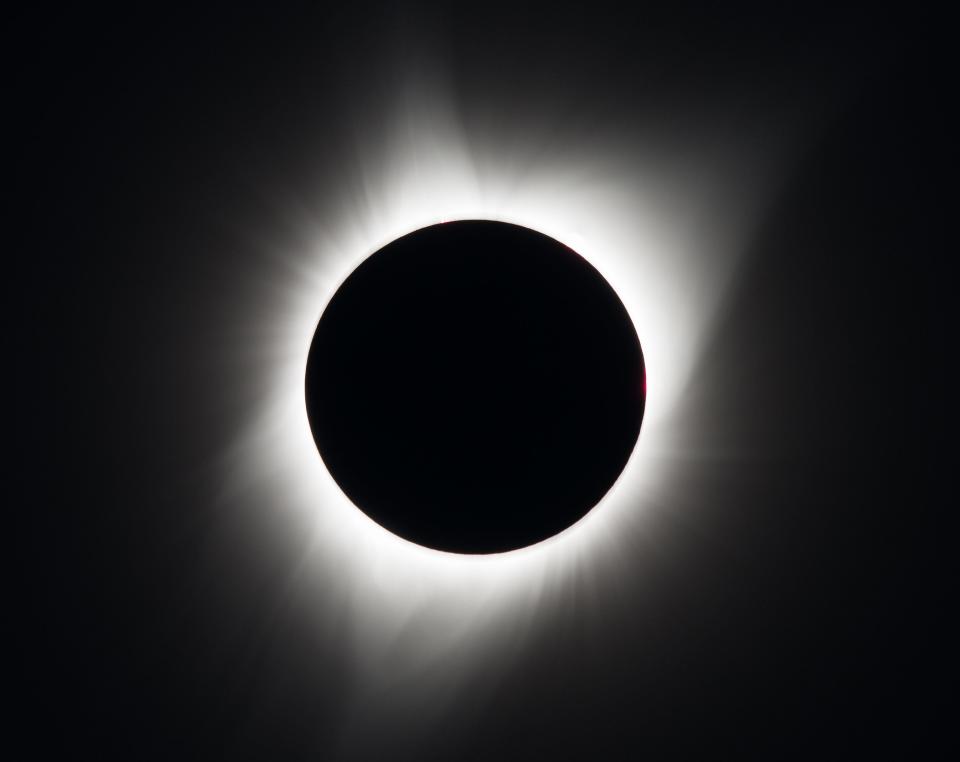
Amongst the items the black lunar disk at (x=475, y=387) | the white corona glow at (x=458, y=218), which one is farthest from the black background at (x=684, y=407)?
the black lunar disk at (x=475, y=387)

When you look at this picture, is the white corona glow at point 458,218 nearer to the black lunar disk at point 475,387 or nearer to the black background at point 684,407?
the black background at point 684,407

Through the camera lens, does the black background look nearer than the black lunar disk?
No

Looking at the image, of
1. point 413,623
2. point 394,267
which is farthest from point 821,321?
point 413,623

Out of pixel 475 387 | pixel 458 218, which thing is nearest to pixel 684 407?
pixel 475 387

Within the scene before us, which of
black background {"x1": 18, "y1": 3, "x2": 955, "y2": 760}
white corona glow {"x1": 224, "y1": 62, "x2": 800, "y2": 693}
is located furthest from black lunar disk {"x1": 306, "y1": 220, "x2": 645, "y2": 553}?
black background {"x1": 18, "y1": 3, "x2": 955, "y2": 760}

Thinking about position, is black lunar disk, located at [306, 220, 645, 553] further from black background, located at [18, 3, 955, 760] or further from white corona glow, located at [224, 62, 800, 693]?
black background, located at [18, 3, 955, 760]

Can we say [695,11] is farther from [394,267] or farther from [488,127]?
[394,267]
